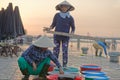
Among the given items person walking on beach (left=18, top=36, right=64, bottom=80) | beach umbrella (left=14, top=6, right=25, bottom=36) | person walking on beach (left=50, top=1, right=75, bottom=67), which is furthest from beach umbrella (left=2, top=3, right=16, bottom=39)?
person walking on beach (left=18, top=36, right=64, bottom=80)

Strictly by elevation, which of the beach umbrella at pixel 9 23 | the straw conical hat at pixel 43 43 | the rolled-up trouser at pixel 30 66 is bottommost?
the rolled-up trouser at pixel 30 66

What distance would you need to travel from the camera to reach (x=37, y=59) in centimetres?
752

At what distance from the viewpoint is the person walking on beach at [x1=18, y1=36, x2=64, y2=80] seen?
7371mm

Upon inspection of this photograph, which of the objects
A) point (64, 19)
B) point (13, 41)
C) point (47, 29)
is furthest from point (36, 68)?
point (13, 41)

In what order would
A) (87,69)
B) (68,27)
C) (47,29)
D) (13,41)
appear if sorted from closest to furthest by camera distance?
(87,69) < (47,29) < (68,27) < (13,41)

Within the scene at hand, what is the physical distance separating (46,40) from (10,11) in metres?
8.76

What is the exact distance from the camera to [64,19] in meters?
9.69

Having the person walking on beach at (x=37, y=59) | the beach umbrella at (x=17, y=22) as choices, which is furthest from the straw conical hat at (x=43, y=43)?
the beach umbrella at (x=17, y=22)

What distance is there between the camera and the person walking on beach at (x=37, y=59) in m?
7.37

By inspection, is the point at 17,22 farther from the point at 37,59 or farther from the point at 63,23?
the point at 37,59

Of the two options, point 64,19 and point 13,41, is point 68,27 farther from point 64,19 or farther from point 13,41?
point 13,41

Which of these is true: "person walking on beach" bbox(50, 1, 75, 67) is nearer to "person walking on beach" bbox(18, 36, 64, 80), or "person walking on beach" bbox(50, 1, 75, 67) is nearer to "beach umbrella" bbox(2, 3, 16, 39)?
"person walking on beach" bbox(18, 36, 64, 80)

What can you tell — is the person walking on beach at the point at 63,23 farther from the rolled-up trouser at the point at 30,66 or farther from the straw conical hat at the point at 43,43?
the straw conical hat at the point at 43,43

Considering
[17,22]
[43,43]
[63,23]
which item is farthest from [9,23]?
[43,43]
